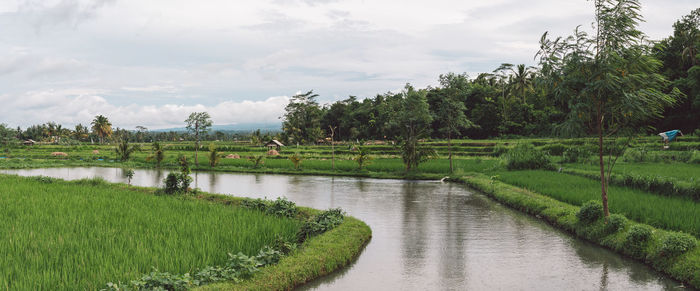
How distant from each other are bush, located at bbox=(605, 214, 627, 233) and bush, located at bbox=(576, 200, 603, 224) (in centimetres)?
58

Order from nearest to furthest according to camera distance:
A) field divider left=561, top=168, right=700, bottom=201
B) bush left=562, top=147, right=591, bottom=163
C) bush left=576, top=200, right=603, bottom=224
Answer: bush left=576, top=200, right=603, bottom=224 → field divider left=561, top=168, right=700, bottom=201 → bush left=562, top=147, right=591, bottom=163

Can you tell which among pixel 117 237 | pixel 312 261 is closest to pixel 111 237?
pixel 117 237

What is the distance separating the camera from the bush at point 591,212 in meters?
8.72

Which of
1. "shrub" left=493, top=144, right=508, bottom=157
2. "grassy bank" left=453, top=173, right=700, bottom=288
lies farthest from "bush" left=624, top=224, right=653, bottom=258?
"shrub" left=493, top=144, right=508, bottom=157

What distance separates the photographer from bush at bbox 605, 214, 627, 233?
26.2 feet

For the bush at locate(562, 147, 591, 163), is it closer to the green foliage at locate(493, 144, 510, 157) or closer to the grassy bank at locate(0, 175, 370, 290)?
the green foliage at locate(493, 144, 510, 157)

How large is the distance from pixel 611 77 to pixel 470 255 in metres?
3.90

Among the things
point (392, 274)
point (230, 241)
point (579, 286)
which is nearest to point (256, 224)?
point (230, 241)

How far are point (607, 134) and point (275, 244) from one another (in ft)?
21.3

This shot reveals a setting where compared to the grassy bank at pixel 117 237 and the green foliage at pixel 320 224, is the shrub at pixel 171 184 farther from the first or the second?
the green foliage at pixel 320 224

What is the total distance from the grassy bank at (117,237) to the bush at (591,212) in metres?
4.48

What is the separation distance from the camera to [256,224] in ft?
26.7

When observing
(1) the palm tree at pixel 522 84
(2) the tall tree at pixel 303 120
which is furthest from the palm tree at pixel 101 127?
(1) the palm tree at pixel 522 84

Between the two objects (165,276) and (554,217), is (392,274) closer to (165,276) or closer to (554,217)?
(165,276)
